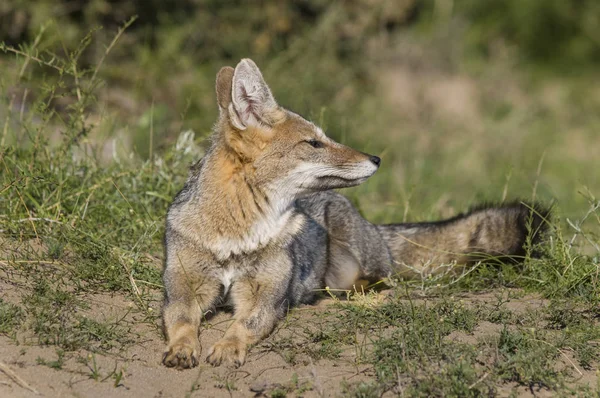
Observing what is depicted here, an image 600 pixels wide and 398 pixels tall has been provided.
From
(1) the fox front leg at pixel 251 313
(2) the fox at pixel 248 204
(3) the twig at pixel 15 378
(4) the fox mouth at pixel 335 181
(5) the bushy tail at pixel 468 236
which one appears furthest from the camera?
(5) the bushy tail at pixel 468 236

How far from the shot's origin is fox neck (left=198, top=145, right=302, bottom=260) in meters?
4.78

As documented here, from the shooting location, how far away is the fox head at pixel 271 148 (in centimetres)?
477

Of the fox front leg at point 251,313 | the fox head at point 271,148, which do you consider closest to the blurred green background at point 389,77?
the fox head at point 271,148

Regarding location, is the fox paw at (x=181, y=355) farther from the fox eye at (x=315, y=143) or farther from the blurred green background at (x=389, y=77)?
the blurred green background at (x=389, y=77)

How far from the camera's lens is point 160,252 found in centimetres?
568

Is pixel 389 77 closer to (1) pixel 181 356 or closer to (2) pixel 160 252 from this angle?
(2) pixel 160 252

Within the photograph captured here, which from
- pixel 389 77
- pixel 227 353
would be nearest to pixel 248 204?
pixel 227 353

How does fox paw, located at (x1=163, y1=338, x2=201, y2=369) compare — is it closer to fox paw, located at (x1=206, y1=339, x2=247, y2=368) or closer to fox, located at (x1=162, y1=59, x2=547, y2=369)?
fox paw, located at (x1=206, y1=339, x2=247, y2=368)

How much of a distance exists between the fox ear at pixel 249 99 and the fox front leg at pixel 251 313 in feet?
2.89

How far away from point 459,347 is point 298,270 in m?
1.35

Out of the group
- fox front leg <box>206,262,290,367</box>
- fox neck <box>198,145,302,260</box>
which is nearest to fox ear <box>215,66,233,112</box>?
fox neck <box>198,145,302,260</box>

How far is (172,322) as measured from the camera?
4422 mm

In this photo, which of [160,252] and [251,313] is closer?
[251,313]

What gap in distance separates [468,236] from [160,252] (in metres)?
2.21
